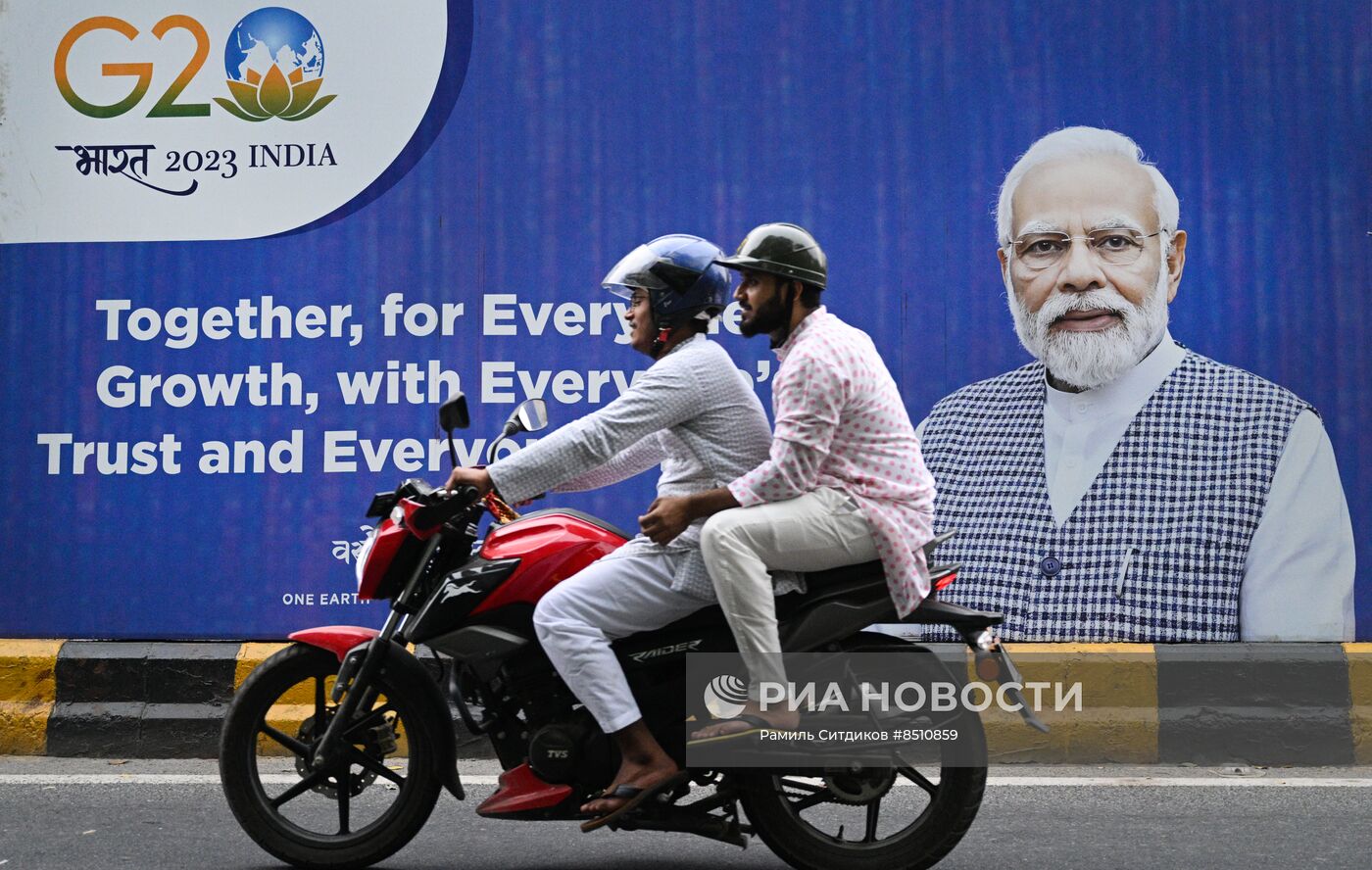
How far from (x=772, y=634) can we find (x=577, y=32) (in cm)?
365

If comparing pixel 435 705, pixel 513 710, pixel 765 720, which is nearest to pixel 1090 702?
→ pixel 765 720

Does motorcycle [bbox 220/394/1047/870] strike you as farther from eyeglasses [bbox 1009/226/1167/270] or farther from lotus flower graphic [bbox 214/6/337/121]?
lotus flower graphic [bbox 214/6/337/121]

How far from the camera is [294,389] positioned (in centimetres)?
630

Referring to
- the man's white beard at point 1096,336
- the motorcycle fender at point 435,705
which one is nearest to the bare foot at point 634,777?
the motorcycle fender at point 435,705

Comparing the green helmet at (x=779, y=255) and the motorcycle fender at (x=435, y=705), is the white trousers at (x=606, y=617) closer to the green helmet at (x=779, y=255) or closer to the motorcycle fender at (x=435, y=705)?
the motorcycle fender at (x=435, y=705)

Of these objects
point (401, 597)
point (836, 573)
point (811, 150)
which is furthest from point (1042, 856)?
point (811, 150)

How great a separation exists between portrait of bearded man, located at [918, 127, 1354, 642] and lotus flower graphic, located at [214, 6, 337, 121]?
3.03 metres

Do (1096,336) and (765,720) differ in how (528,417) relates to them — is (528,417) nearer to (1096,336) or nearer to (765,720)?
(765,720)

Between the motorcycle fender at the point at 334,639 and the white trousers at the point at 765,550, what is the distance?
97cm

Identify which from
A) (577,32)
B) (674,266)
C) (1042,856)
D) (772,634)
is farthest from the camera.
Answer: (577,32)

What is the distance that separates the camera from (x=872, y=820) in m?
3.80

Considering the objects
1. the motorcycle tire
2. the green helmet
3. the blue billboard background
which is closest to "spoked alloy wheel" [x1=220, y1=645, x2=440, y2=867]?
the motorcycle tire

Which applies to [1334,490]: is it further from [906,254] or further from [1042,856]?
[1042,856]

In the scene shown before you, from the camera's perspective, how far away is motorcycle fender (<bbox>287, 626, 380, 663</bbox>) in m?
3.85
